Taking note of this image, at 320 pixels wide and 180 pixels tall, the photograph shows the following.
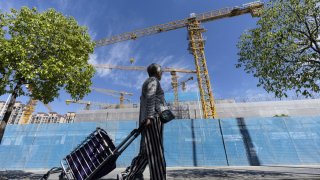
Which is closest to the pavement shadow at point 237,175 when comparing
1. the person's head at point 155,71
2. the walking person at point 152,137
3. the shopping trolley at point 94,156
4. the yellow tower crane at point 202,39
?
the walking person at point 152,137

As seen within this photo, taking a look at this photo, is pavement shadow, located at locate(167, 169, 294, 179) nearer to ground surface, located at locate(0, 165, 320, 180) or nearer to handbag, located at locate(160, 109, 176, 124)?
ground surface, located at locate(0, 165, 320, 180)

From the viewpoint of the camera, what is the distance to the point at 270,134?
17422mm

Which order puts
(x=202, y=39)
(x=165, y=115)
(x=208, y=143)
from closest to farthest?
(x=165, y=115)
(x=208, y=143)
(x=202, y=39)

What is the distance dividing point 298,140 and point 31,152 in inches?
980

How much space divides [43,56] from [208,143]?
14.5 metres

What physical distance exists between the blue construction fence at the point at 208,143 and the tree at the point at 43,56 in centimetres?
997

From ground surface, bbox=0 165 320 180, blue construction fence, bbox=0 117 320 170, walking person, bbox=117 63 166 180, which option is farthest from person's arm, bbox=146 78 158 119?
blue construction fence, bbox=0 117 320 170

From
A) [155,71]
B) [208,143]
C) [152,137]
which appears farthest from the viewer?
[208,143]

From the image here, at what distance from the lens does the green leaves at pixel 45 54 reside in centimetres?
894

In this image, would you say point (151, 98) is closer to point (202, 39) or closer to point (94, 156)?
point (94, 156)

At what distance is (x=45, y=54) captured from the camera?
10.0 metres

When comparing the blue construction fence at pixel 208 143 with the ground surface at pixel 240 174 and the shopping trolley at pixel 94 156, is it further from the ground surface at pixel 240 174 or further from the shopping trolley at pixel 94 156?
the shopping trolley at pixel 94 156

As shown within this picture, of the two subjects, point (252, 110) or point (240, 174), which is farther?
point (252, 110)

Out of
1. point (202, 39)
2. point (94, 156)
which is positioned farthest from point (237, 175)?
point (202, 39)
